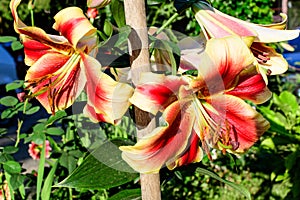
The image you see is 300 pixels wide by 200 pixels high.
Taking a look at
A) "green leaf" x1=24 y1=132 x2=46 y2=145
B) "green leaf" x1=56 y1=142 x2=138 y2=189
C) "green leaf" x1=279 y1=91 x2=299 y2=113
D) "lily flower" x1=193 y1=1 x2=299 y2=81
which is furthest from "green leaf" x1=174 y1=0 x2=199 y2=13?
"green leaf" x1=279 y1=91 x2=299 y2=113

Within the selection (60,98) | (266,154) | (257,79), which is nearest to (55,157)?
(60,98)

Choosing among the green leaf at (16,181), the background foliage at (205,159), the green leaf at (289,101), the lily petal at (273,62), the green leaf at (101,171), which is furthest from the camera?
the green leaf at (289,101)

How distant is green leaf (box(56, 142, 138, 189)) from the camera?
2.59 ft

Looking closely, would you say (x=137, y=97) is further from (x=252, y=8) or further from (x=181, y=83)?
(x=252, y=8)

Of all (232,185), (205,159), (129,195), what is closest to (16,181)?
(129,195)

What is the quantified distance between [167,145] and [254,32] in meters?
0.18

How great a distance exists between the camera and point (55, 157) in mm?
1682

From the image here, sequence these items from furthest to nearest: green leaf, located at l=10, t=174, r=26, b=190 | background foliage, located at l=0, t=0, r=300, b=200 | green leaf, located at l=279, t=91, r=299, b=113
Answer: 1. green leaf, located at l=279, t=91, r=299, b=113
2. background foliage, located at l=0, t=0, r=300, b=200
3. green leaf, located at l=10, t=174, r=26, b=190

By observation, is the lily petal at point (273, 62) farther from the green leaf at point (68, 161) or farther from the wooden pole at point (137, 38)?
the green leaf at point (68, 161)

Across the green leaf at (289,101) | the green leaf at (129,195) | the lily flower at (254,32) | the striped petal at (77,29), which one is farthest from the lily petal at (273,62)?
the green leaf at (289,101)

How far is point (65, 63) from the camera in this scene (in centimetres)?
64

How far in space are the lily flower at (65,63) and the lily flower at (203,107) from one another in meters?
0.04

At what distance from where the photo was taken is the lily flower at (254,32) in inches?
24.7

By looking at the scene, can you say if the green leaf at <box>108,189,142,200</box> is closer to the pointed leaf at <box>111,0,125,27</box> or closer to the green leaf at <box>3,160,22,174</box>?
the pointed leaf at <box>111,0,125,27</box>
